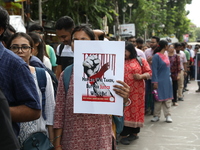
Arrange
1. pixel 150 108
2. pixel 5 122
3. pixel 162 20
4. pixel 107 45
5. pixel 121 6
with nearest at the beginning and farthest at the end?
pixel 5 122 < pixel 107 45 < pixel 150 108 < pixel 121 6 < pixel 162 20

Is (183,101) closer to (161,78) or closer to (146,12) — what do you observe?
(161,78)

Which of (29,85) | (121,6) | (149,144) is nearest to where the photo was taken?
(29,85)

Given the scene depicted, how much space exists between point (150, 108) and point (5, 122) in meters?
7.75

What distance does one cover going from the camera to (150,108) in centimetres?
891

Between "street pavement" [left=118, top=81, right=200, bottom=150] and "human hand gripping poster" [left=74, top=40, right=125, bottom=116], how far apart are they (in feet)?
10.6

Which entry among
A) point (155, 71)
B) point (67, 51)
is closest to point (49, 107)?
point (67, 51)

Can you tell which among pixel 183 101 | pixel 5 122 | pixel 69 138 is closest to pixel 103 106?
pixel 69 138

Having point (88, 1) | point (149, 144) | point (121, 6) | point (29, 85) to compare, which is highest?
point (121, 6)

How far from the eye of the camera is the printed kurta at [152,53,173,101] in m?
7.41

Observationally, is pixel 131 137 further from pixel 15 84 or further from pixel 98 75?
pixel 15 84

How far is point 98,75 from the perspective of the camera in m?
2.43

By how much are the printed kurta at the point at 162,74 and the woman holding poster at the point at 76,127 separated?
195 inches

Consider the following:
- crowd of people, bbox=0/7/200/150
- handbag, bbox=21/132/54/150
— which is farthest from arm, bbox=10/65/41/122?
handbag, bbox=21/132/54/150

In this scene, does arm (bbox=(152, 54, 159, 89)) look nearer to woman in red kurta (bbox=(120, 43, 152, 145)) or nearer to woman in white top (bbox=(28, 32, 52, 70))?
woman in red kurta (bbox=(120, 43, 152, 145))
